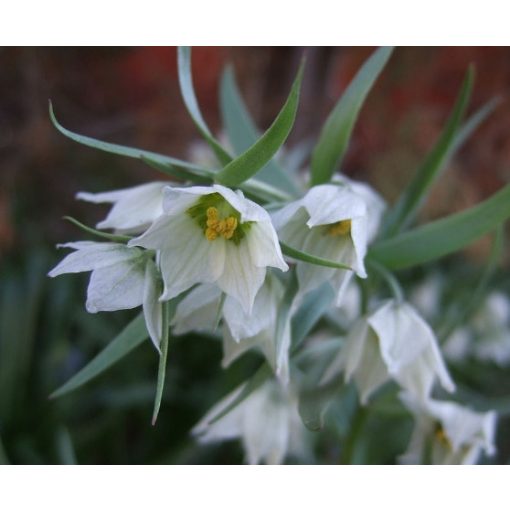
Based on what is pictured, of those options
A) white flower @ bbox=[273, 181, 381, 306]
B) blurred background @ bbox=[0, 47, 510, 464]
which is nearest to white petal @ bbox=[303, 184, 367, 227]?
white flower @ bbox=[273, 181, 381, 306]

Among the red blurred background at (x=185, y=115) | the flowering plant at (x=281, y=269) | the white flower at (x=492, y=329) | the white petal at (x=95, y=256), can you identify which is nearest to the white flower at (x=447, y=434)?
the flowering plant at (x=281, y=269)

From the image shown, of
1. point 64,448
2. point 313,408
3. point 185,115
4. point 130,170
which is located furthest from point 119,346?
point 185,115

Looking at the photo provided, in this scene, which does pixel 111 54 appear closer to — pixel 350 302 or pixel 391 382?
pixel 350 302

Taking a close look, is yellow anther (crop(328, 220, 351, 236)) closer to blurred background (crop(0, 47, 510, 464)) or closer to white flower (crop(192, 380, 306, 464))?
white flower (crop(192, 380, 306, 464))

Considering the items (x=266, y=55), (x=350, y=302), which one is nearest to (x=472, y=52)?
(x=266, y=55)

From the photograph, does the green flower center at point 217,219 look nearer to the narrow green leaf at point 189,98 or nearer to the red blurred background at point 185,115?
the narrow green leaf at point 189,98

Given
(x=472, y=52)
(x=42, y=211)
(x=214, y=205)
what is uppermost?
(x=472, y=52)

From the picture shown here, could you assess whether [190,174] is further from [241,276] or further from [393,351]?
[393,351]

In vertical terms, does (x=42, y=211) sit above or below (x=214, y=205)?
below
